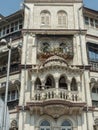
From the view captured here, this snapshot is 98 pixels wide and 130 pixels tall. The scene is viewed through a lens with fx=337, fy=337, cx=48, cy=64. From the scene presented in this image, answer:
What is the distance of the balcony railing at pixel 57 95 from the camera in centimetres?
2423

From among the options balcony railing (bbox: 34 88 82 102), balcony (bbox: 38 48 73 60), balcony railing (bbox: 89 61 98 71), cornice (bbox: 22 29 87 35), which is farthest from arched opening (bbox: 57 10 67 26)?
balcony railing (bbox: 34 88 82 102)

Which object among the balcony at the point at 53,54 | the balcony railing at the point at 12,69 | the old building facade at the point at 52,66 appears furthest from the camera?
the balcony railing at the point at 12,69

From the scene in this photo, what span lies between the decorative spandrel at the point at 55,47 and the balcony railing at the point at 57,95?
370cm

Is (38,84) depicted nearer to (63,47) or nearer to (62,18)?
(63,47)

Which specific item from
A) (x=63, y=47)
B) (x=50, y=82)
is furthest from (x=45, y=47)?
(x=50, y=82)

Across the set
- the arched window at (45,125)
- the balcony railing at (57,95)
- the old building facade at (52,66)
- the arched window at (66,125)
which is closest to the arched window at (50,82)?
Answer: the old building facade at (52,66)

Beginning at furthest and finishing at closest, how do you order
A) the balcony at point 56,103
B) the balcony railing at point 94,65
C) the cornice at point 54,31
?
the cornice at point 54,31 → the balcony railing at point 94,65 → the balcony at point 56,103

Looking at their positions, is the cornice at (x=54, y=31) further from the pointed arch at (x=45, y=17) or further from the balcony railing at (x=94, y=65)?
the balcony railing at (x=94, y=65)

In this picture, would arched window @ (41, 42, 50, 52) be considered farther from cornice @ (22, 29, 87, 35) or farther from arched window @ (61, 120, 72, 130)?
arched window @ (61, 120, 72, 130)

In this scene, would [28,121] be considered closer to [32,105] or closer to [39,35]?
[32,105]

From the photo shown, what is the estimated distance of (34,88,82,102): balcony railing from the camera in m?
24.2

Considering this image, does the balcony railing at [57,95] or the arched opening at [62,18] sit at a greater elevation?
the arched opening at [62,18]

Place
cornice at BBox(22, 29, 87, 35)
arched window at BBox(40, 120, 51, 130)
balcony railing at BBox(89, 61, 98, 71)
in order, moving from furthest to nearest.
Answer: cornice at BBox(22, 29, 87, 35)
balcony railing at BBox(89, 61, 98, 71)
arched window at BBox(40, 120, 51, 130)

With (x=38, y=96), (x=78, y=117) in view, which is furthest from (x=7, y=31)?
(x=78, y=117)
